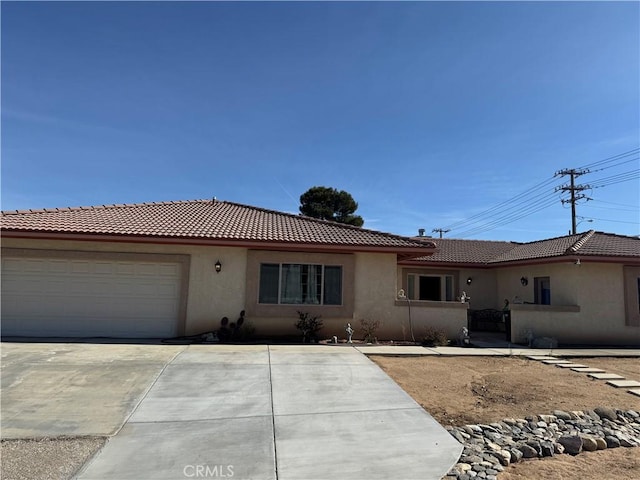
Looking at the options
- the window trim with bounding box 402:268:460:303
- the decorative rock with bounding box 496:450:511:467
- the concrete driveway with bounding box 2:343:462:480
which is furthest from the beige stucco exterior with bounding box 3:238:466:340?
the decorative rock with bounding box 496:450:511:467

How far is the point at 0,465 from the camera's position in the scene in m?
4.35

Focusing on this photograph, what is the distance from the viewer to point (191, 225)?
13.5m

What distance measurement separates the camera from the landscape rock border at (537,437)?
4.66 m

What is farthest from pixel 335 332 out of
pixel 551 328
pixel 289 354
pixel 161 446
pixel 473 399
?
pixel 161 446

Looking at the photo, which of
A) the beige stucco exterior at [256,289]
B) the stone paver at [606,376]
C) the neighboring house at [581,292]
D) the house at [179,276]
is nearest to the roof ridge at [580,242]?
the neighboring house at [581,292]

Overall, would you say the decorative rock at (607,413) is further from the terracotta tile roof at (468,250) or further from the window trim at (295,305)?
the terracotta tile roof at (468,250)

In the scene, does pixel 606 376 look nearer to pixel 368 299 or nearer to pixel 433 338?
pixel 433 338

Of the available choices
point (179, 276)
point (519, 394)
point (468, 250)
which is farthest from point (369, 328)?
point (468, 250)

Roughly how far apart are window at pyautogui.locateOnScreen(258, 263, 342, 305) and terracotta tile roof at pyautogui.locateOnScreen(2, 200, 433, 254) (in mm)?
1022

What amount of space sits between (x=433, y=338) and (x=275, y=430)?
8.64 m

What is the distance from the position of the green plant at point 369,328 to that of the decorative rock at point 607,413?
693 cm

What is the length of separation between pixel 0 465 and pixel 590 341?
1636 centimetres

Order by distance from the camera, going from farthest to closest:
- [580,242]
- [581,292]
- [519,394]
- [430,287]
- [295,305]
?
[430,287] → [580,242] → [581,292] → [295,305] → [519,394]

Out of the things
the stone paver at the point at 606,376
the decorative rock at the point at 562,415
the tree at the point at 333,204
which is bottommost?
the decorative rock at the point at 562,415
